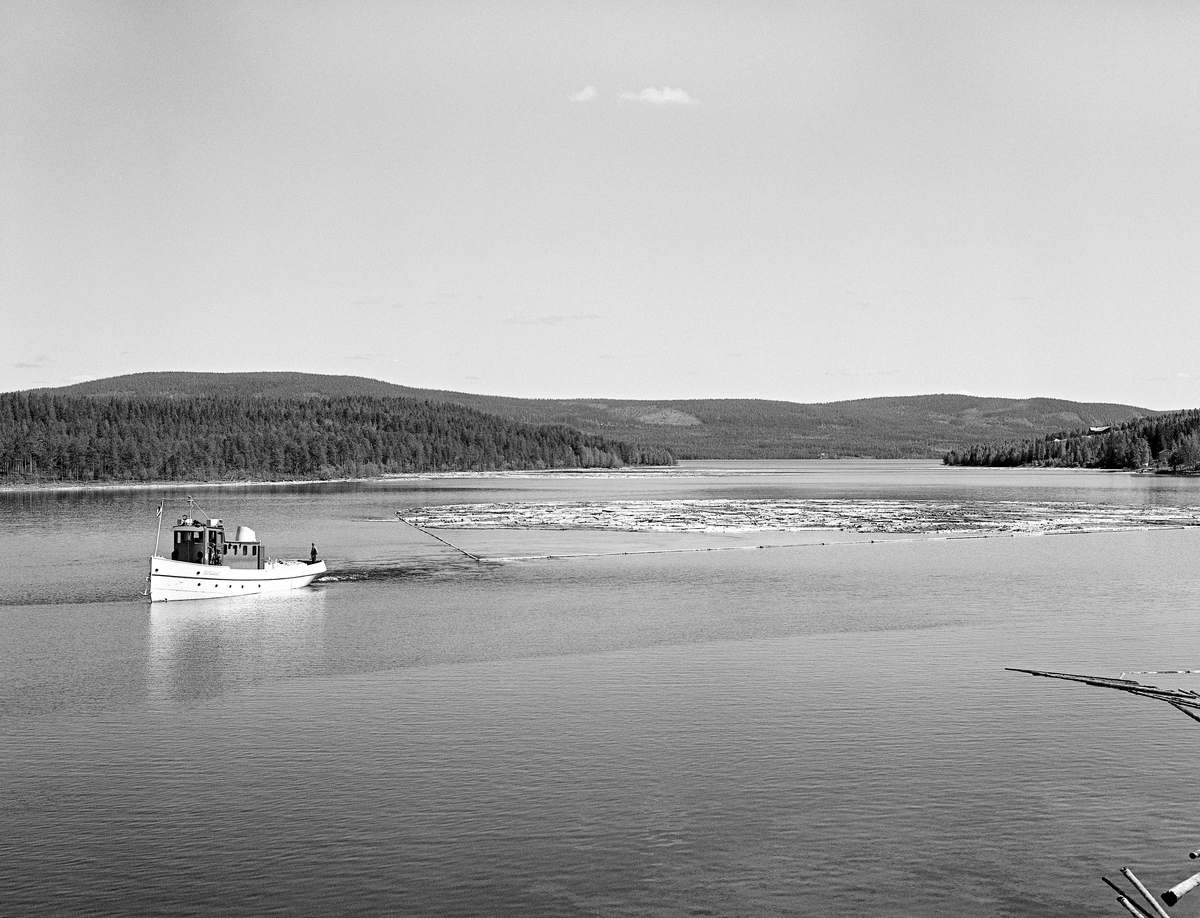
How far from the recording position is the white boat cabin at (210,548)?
44594 mm

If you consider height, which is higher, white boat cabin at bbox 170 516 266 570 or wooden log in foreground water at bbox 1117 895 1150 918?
white boat cabin at bbox 170 516 266 570

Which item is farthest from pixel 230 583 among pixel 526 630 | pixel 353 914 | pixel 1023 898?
pixel 1023 898

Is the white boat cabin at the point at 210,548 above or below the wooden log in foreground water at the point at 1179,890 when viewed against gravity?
above

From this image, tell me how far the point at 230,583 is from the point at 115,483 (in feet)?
439

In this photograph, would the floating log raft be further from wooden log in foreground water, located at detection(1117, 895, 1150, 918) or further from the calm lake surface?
wooden log in foreground water, located at detection(1117, 895, 1150, 918)

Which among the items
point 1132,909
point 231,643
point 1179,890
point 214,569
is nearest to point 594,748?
point 1132,909

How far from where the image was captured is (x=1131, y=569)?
52.4 meters

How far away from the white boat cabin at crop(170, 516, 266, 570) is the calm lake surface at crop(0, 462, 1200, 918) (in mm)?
2183

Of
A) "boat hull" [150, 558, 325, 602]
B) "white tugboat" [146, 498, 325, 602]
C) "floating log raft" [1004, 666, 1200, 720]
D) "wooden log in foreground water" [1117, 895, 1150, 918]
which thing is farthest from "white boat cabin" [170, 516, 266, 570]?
"wooden log in foreground water" [1117, 895, 1150, 918]

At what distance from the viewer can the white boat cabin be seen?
44.6 meters

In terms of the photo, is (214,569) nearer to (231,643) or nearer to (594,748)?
(231,643)

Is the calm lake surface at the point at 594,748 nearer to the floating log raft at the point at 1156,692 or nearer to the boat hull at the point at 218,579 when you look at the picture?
the floating log raft at the point at 1156,692

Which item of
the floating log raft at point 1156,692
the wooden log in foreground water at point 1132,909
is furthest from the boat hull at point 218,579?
the wooden log in foreground water at point 1132,909

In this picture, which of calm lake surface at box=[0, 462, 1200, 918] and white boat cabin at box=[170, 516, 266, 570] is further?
white boat cabin at box=[170, 516, 266, 570]
